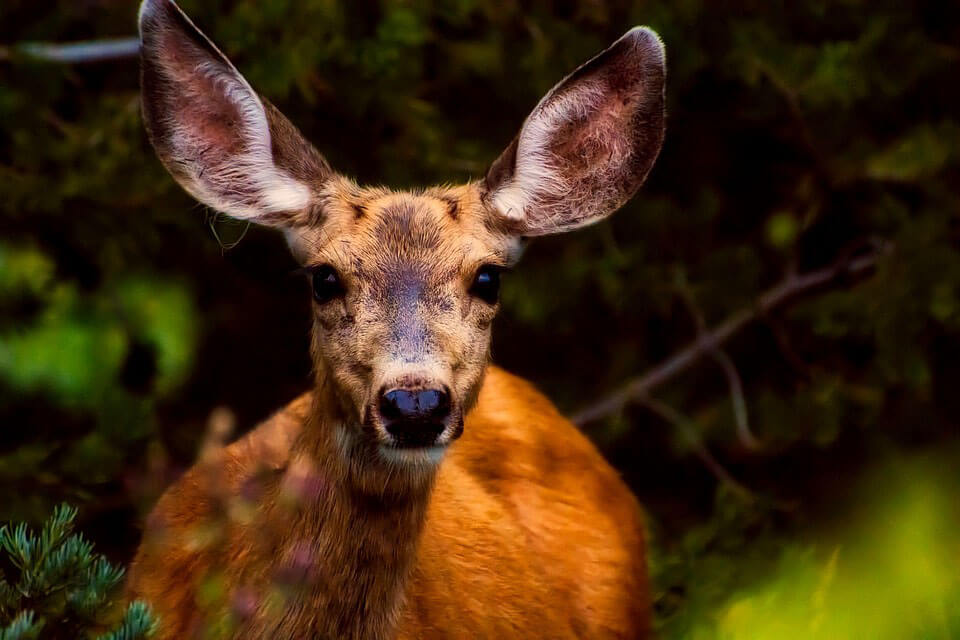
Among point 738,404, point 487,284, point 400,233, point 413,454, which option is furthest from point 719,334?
point 413,454

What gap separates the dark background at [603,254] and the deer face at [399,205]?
1.05 m

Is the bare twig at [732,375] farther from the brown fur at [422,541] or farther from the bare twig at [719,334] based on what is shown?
the brown fur at [422,541]

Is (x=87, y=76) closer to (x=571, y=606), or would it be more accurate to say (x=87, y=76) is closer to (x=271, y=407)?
(x=271, y=407)

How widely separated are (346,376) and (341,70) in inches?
90.2

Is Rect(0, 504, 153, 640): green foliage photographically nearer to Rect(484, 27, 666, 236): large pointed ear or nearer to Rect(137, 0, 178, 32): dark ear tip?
Rect(137, 0, 178, 32): dark ear tip

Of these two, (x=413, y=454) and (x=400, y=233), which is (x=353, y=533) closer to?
(x=413, y=454)

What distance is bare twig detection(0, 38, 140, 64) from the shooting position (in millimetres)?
4742

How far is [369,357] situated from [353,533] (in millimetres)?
416

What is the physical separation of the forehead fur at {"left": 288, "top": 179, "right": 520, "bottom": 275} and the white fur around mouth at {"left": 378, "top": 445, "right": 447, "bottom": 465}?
0.43 m

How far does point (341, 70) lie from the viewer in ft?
16.8

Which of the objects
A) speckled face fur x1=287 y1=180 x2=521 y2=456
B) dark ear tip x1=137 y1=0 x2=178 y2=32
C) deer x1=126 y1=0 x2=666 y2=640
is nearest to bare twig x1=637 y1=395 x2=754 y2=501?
deer x1=126 y1=0 x2=666 y2=640

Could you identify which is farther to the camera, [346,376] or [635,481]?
[635,481]

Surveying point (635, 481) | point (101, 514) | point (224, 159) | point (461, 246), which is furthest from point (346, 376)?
point (635, 481)

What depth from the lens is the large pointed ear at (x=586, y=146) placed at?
3359 millimetres
